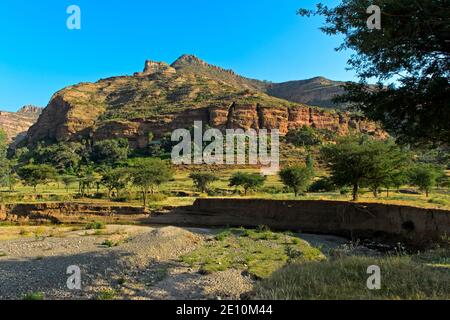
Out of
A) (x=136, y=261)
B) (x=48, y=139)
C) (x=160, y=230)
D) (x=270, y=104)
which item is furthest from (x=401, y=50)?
(x=48, y=139)

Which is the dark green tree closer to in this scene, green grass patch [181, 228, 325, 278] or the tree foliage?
green grass patch [181, 228, 325, 278]

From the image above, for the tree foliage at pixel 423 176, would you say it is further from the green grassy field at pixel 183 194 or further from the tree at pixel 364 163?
the tree at pixel 364 163

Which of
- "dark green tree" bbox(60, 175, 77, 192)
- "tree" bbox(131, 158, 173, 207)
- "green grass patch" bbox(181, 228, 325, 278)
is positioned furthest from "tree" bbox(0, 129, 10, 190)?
"green grass patch" bbox(181, 228, 325, 278)

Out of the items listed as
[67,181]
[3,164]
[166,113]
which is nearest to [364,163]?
[67,181]

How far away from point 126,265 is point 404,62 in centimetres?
1590

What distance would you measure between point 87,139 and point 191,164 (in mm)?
68849

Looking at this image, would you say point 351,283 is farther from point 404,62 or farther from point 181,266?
point 181,266

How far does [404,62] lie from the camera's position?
10555mm

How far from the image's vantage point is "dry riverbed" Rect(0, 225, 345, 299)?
13742 mm

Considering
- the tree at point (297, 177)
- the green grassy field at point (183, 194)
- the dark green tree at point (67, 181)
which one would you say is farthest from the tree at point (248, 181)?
the dark green tree at point (67, 181)

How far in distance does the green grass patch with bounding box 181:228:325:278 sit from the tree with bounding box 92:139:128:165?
97.9 m

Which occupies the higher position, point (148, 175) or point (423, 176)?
point (148, 175)

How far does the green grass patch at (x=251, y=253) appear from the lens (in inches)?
718
